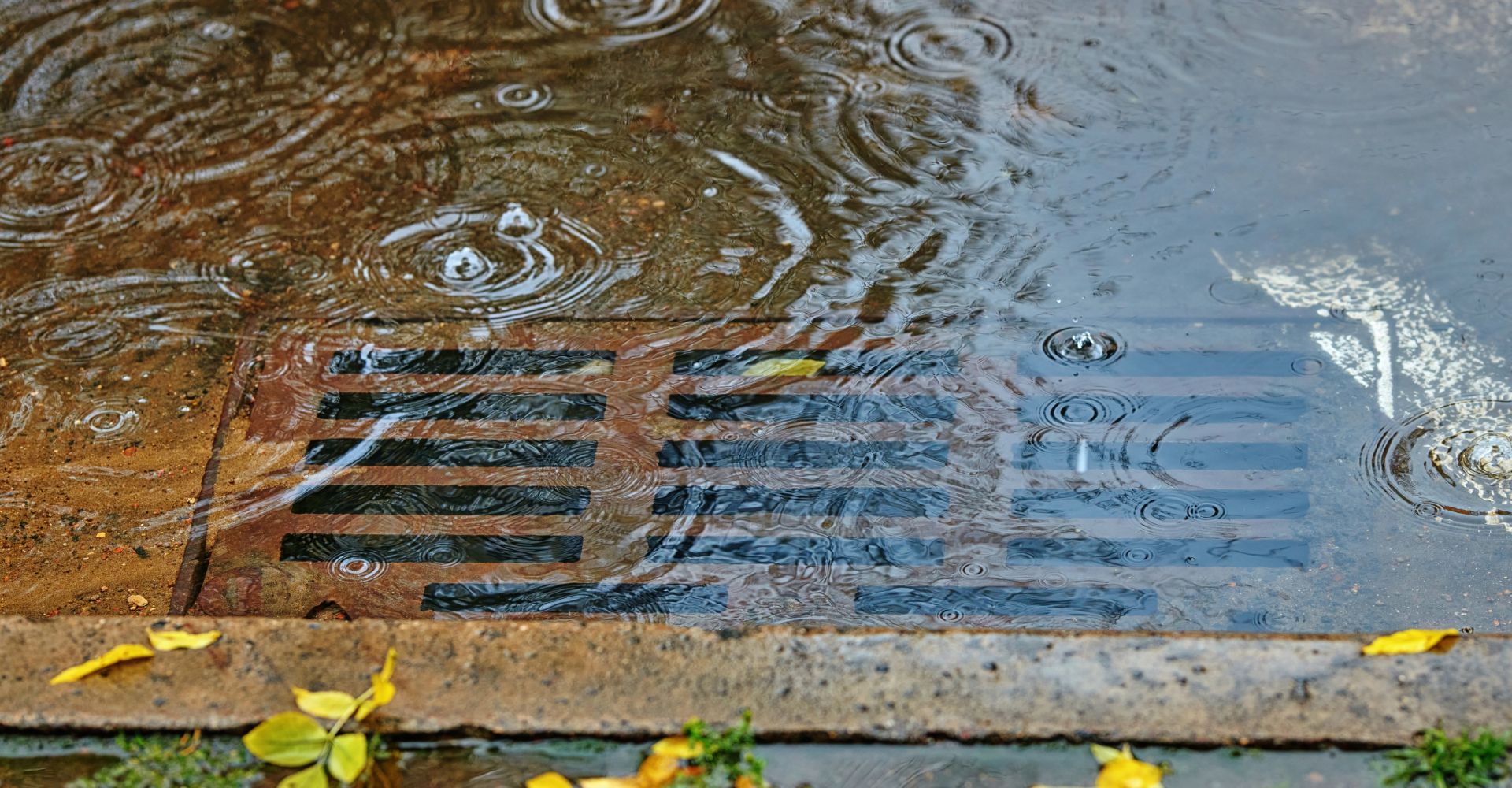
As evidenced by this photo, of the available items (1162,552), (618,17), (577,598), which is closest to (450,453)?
(577,598)

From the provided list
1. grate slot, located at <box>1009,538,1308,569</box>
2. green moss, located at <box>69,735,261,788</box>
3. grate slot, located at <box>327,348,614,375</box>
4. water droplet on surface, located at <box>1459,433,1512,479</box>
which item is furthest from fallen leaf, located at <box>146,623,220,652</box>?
water droplet on surface, located at <box>1459,433,1512,479</box>

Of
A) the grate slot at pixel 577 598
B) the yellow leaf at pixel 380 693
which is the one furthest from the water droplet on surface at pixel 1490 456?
the yellow leaf at pixel 380 693

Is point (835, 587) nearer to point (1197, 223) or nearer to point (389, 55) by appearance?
point (1197, 223)

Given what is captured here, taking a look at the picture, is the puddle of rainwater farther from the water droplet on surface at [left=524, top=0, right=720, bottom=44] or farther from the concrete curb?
the water droplet on surface at [left=524, top=0, right=720, bottom=44]

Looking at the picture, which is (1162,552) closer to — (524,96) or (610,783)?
(610,783)

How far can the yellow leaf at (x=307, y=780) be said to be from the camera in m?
1.83

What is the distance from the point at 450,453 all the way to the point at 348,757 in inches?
41.7

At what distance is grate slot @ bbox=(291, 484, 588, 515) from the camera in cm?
269

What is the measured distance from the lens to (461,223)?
3.37 m

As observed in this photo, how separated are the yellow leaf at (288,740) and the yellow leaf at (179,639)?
0.72 feet

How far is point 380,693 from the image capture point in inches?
74.5

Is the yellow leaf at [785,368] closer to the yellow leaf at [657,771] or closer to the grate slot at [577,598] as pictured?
the grate slot at [577,598]

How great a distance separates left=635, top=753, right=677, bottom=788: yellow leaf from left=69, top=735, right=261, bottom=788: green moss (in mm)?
580

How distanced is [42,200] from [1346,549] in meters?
3.45
